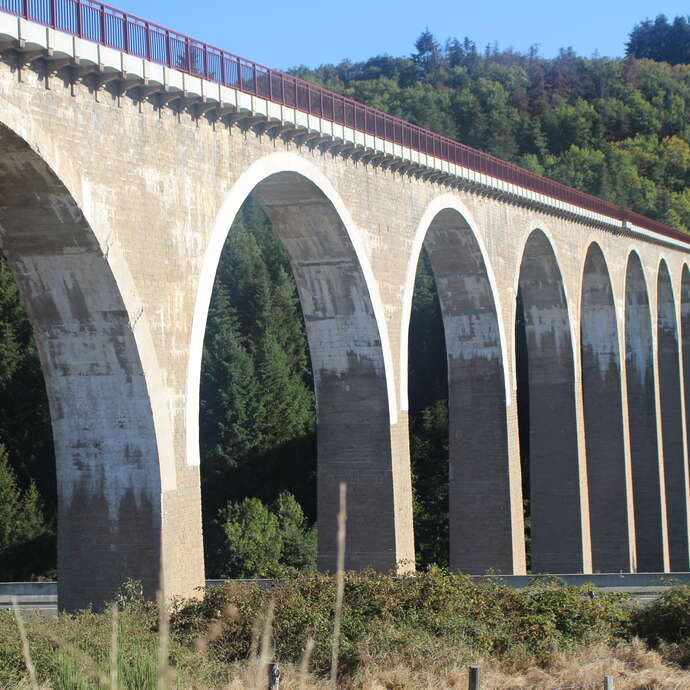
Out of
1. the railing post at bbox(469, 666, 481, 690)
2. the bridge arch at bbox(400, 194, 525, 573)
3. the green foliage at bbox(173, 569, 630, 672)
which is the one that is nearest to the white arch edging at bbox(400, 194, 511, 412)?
the bridge arch at bbox(400, 194, 525, 573)

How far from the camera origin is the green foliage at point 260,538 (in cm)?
4722

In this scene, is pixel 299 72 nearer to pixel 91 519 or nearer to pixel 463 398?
pixel 463 398

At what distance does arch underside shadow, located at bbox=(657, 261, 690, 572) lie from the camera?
1967 inches

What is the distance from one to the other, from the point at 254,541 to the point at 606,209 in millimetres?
19254

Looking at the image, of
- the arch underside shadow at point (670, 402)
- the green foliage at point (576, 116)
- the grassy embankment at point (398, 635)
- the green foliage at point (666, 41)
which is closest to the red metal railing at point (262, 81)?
the grassy embankment at point (398, 635)

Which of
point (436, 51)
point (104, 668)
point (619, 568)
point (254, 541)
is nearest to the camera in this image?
point (104, 668)

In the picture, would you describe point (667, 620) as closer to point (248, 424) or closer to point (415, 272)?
point (415, 272)

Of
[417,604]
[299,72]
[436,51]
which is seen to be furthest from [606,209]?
[436,51]

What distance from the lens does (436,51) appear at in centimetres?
18575

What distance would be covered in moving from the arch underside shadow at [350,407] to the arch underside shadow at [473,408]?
5.98 m

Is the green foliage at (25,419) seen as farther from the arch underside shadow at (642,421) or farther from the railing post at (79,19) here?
the railing post at (79,19)

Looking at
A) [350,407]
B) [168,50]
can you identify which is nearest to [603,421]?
[350,407]

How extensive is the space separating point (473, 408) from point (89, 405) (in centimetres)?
1696

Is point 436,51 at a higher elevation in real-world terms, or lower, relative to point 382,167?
higher
